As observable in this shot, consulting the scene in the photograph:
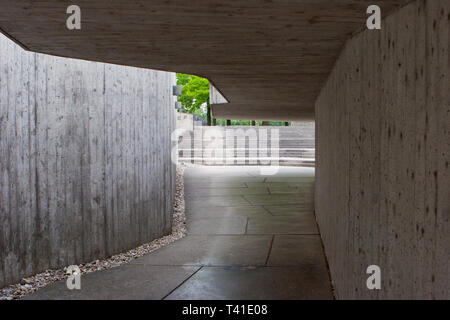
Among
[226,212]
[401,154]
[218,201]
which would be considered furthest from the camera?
[218,201]

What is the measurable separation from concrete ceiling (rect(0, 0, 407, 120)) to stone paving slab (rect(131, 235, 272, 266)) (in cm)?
307

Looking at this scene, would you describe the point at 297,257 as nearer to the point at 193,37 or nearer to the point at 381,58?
the point at 193,37

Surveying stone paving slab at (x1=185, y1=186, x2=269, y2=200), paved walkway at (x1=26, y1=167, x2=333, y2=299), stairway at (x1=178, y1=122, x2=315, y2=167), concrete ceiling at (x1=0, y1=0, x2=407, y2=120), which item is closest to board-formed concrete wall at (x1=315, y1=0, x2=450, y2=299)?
concrete ceiling at (x1=0, y1=0, x2=407, y2=120)

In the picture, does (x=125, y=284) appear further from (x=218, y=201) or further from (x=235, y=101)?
(x=235, y=101)

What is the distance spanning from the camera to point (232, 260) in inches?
281

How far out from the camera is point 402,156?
258 centimetres

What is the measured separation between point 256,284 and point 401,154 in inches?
149

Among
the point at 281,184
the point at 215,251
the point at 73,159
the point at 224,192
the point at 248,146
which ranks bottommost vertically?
the point at 215,251

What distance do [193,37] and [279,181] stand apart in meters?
10.9

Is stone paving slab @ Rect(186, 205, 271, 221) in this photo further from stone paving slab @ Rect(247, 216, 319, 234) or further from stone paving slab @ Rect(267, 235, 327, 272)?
stone paving slab @ Rect(267, 235, 327, 272)

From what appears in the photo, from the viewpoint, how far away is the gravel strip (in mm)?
5921

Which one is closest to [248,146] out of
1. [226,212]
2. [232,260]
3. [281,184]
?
[281,184]

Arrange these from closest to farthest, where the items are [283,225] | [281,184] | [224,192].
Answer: [283,225], [224,192], [281,184]
